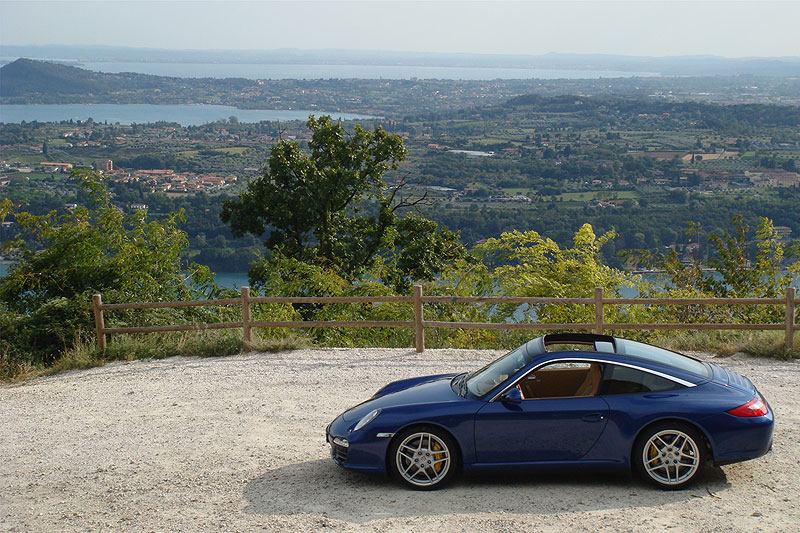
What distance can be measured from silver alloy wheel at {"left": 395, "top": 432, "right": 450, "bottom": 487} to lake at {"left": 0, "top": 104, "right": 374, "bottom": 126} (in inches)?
3625

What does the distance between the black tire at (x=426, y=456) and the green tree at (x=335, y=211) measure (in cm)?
1430

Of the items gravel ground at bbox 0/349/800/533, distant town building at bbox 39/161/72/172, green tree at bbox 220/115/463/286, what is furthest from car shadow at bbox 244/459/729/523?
distant town building at bbox 39/161/72/172

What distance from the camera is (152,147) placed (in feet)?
235

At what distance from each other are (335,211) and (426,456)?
16.4m

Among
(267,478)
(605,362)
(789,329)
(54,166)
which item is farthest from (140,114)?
(605,362)

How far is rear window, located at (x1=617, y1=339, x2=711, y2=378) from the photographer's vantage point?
742cm

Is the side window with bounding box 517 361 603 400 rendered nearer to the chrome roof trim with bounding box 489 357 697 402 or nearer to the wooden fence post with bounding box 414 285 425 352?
the chrome roof trim with bounding box 489 357 697 402

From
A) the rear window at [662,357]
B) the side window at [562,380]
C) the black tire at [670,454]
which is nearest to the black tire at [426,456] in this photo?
the side window at [562,380]

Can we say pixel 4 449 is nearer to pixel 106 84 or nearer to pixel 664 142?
pixel 664 142

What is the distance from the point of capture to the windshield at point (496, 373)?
7.38m

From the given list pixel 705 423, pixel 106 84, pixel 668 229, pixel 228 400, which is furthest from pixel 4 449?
pixel 106 84

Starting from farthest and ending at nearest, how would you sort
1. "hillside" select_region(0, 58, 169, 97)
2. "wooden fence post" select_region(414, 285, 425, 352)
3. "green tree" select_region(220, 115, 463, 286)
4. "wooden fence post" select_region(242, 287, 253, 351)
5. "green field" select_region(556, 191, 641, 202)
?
1. "hillside" select_region(0, 58, 169, 97)
2. "green field" select_region(556, 191, 641, 202)
3. "green tree" select_region(220, 115, 463, 286)
4. "wooden fence post" select_region(242, 287, 253, 351)
5. "wooden fence post" select_region(414, 285, 425, 352)

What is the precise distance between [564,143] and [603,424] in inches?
3044

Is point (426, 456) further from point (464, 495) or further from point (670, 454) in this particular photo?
point (670, 454)
